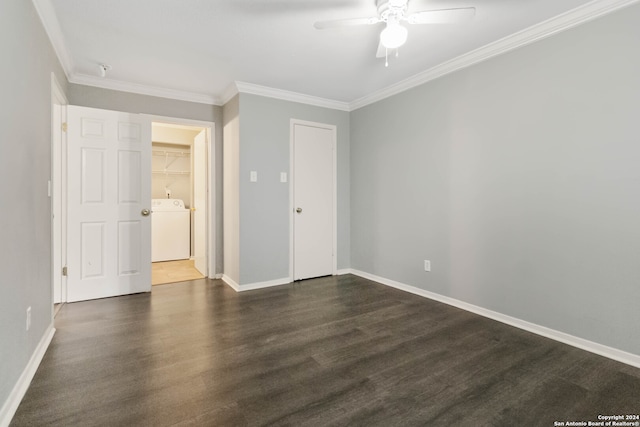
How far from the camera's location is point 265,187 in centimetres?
394

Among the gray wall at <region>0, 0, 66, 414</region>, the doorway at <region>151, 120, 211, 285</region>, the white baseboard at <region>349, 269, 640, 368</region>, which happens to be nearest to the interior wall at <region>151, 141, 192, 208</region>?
the doorway at <region>151, 120, 211, 285</region>

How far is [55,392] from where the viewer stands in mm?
1773

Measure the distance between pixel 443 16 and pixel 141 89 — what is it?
3.41 metres

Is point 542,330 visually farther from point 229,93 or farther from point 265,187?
point 229,93

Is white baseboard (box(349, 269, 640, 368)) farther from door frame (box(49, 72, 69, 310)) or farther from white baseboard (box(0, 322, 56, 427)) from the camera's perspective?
door frame (box(49, 72, 69, 310))

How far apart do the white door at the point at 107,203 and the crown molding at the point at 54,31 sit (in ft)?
1.57

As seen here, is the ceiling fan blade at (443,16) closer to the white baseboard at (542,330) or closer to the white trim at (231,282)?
the white baseboard at (542,330)

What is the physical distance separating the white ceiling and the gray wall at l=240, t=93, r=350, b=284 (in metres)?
0.35

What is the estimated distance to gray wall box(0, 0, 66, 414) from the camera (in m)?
1.57

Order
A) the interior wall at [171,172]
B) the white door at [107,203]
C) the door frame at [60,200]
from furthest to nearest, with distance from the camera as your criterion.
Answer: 1. the interior wall at [171,172]
2. the white door at [107,203]
3. the door frame at [60,200]

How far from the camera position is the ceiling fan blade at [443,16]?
1926 mm

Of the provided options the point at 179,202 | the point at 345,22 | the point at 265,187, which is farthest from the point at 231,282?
the point at 345,22

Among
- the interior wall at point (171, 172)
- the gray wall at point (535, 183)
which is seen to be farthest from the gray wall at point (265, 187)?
the interior wall at point (171, 172)

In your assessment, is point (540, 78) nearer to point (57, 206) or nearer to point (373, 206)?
point (373, 206)
